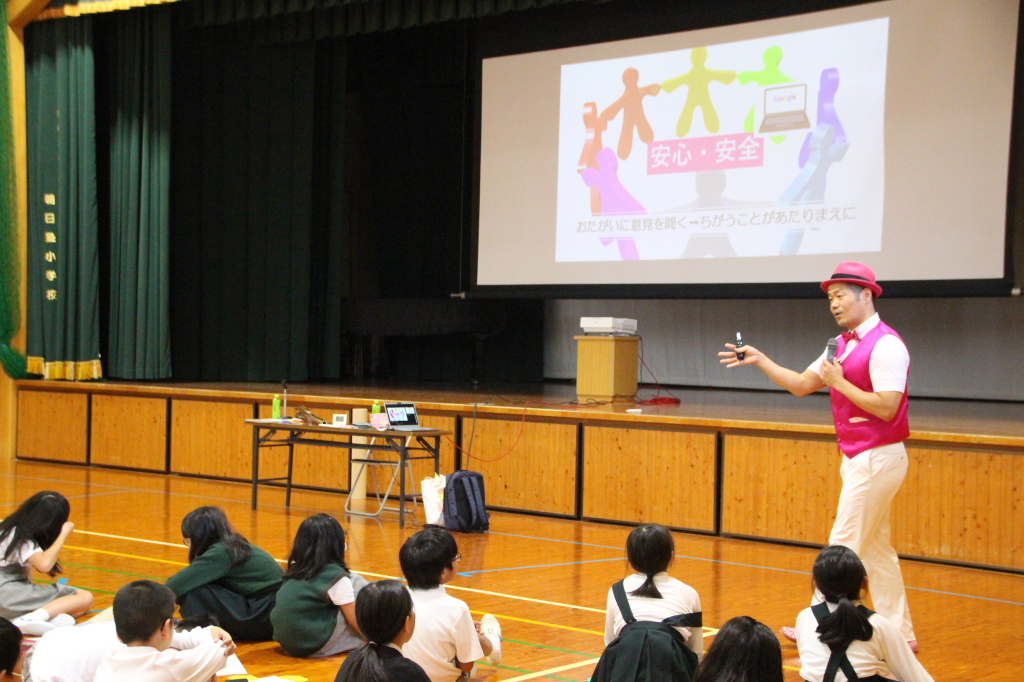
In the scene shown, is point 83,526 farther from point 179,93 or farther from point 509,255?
point 179,93

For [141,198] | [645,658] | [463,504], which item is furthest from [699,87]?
[645,658]

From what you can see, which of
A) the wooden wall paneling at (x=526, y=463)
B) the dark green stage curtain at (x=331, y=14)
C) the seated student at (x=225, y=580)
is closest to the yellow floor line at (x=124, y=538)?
the seated student at (x=225, y=580)

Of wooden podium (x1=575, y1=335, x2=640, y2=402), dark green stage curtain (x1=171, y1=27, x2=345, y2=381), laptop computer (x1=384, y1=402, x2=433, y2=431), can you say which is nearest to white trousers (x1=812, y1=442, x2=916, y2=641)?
laptop computer (x1=384, y1=402, x2=433, y2=431)

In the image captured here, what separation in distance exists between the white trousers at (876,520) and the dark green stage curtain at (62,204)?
27.0 feet

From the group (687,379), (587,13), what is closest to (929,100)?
(587,13)

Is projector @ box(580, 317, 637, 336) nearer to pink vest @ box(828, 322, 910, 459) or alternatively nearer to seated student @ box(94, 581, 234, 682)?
pink vest @ box(828, 322, 910, 459)

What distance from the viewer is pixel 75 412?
32.5 feet

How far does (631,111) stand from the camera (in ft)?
30.2

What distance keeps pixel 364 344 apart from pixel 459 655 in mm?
9726

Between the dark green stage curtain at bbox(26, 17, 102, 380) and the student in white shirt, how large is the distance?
8.42 metres

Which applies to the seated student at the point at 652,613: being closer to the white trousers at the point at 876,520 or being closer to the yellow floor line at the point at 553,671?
the yellow floor line at the point at 553,671

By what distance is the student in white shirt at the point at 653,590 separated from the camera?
9.70ft

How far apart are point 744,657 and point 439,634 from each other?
1361 millimetres

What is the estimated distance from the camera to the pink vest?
3.89m
